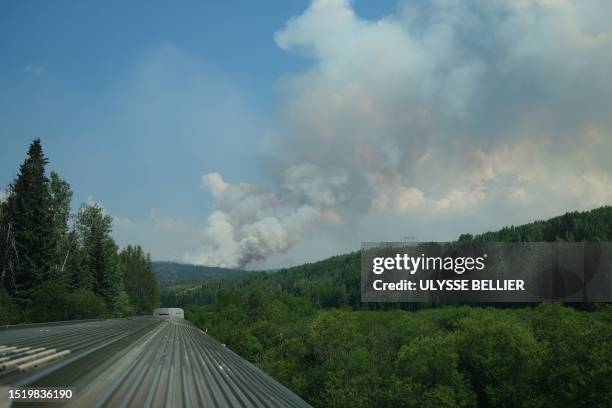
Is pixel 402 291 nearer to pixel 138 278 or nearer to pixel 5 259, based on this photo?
pixel 138 278

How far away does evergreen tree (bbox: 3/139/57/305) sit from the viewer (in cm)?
5206

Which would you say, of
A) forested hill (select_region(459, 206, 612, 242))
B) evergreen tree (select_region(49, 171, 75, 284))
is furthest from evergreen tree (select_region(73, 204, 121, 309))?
forested hill (select_region(459, 206, 612, 242))

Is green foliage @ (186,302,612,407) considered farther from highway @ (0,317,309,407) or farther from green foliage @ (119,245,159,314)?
green foliage @ (119,245,159,314)

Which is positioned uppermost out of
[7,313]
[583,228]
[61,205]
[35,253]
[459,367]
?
[583,228]

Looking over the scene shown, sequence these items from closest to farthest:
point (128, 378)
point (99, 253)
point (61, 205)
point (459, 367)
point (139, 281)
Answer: point (128, 378)
point (459, 367)
point (61, 205)
point (99, 253)
point (139, 281)

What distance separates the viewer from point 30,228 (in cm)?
5319

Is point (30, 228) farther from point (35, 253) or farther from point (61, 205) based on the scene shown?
point (61, 205)

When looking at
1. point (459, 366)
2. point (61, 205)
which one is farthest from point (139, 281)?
point (459, 366)

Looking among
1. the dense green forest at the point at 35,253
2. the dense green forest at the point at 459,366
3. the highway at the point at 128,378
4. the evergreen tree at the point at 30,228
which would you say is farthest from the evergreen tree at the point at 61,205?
the highway at the point at 128,378

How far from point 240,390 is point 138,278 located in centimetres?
13413

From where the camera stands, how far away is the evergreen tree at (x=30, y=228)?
171 ft

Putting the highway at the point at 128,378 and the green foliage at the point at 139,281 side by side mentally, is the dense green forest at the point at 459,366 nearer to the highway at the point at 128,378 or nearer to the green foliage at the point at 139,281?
the highway at the point at 128,378

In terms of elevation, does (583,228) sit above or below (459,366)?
above

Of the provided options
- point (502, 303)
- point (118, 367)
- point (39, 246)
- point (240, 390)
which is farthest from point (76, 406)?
point (502, 303)
